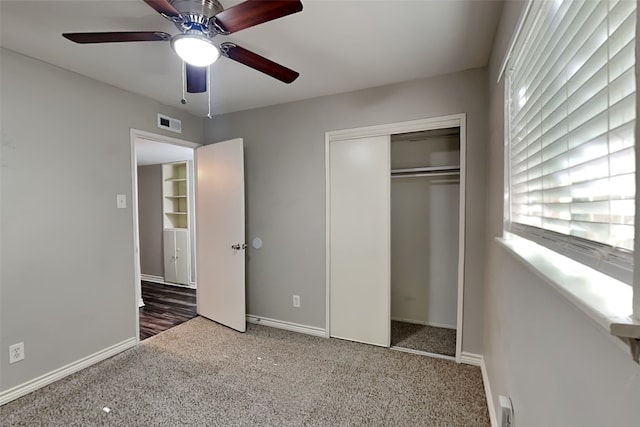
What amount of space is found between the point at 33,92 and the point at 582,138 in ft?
10.2

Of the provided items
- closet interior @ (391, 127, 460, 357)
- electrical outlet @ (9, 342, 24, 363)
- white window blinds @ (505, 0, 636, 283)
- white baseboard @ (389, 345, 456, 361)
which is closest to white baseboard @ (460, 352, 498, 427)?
white baseboard @ (389, 345, 456, 361)

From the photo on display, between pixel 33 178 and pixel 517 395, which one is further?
pixel 33 178

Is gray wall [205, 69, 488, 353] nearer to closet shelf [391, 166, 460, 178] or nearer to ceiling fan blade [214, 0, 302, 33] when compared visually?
closet shelf [391, 166, 460, 178]

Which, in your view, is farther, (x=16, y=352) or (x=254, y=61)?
(x=16, y=352)

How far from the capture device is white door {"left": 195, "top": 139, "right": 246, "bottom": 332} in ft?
9.93

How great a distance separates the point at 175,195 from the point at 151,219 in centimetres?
62

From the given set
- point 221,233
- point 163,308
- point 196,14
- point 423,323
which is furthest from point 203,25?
point 163,308

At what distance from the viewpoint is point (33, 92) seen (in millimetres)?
2096

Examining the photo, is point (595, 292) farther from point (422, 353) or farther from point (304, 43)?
point (422, 353)

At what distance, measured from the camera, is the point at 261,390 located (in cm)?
205

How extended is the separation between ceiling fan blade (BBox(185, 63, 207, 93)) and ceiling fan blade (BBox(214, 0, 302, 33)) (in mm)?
501

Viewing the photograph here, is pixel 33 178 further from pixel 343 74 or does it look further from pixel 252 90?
pixel 343 74

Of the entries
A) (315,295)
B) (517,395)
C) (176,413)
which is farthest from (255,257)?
Result: (517,395)

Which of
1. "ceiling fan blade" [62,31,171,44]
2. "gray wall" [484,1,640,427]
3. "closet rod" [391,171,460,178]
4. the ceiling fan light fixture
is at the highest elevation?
"ceiling fan blade" [62,31,171,44]
